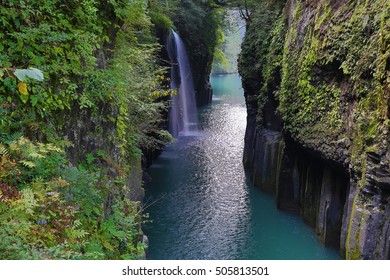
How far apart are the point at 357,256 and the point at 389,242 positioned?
3.08ft

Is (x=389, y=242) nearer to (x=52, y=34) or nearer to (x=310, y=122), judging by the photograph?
(x=310, y=122)

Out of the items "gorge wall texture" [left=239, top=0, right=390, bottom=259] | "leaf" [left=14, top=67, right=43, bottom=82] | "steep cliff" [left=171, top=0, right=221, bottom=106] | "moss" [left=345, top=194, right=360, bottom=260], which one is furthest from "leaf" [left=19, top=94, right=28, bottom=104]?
"steep cliff" [left=171, top=0, right=221, bottom=106]

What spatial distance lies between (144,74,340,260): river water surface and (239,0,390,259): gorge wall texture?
0.84 meters

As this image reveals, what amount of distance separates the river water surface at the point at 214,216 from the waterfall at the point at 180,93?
13.7 feet

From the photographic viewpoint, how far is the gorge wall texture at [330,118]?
32.1ft

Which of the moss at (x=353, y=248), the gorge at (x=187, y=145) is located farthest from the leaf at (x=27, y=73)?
the moss at (x=353, y=248)

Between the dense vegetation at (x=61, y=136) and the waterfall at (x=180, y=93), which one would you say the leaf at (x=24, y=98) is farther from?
the waterfall at (x=180, y=93)

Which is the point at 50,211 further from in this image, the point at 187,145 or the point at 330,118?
the point at 187,145

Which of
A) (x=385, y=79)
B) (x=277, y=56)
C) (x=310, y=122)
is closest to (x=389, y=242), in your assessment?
(x=385, y=79)

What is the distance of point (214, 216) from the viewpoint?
1595cm

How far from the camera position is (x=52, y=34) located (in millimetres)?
5812

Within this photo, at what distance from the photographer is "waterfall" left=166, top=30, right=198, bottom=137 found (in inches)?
1101

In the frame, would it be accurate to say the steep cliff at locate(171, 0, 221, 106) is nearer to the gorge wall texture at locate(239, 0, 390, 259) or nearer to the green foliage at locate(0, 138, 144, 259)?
the gorge wall texture at locate(239, 0, 390, 259)

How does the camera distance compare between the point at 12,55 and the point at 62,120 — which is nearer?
the point at 12,55
